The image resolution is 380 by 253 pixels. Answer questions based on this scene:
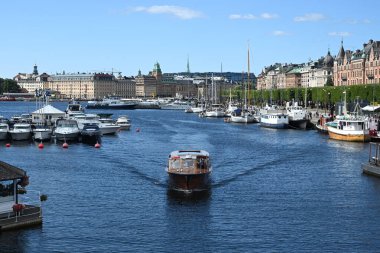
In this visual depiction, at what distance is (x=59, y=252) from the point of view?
1262 inches

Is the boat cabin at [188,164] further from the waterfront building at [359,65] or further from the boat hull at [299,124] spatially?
the waterfront building at [359,65]

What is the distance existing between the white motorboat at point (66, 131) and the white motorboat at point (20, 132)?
3564 millimetres

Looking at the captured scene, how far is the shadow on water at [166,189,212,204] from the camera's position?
141 feet

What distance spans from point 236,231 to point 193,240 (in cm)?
269

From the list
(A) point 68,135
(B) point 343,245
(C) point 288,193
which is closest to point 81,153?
(A) point 68,135

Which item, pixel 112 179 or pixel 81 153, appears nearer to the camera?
pixel 112 179

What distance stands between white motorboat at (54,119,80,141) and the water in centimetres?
1117

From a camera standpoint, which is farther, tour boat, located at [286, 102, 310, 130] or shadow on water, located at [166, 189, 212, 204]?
tour boat, located at [286, 102, 310, 130]

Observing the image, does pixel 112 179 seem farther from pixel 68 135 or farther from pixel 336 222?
pixel 68 135

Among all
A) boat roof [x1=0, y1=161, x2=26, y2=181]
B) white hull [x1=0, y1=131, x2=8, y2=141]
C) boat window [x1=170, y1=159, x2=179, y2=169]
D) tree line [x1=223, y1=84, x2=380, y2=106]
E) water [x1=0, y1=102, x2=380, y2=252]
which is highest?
tree line [x1=223, y1=84, x2=380, y2=106]

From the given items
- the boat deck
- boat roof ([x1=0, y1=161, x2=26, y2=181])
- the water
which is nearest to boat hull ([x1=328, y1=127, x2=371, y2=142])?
the water

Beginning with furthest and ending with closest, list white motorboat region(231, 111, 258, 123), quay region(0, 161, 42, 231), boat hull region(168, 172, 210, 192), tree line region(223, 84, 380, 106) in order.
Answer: white motorboat region(231, 111, 258, 123) < tree line region(223, 84, 380, 106) < boat hull region(168, 172, 210, 192) < quay region(0, 161, 42, 231)

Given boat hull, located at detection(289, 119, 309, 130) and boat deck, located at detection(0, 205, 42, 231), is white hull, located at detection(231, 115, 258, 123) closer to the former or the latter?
boat hull, located at detection(289, 119, 309, 130)

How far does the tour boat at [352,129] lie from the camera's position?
83.4 metres
